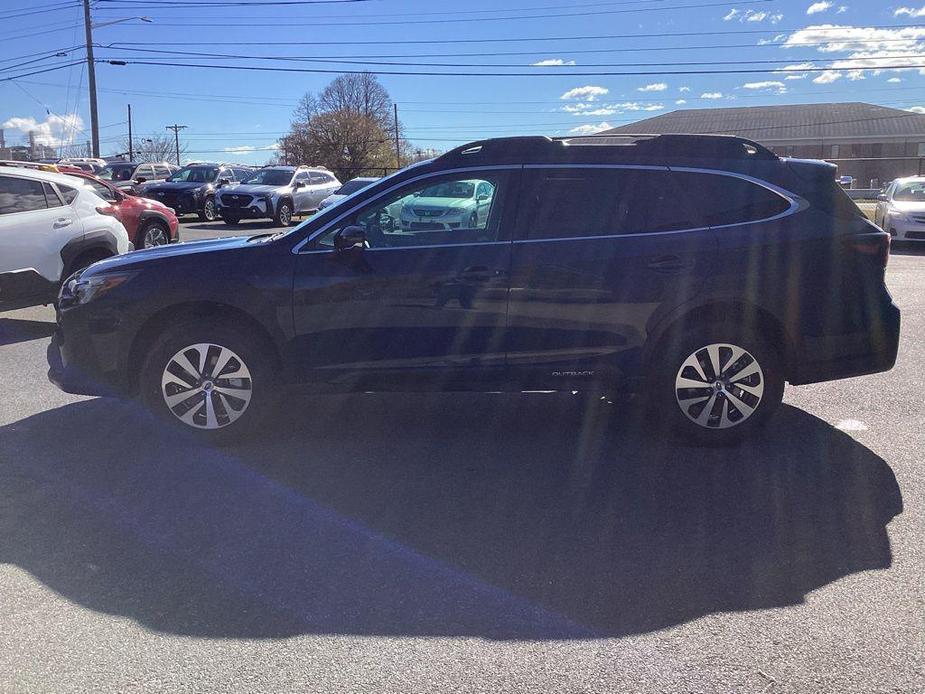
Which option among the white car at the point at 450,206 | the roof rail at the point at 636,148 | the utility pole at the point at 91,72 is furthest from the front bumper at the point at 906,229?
the utility pole at the point at 91,72

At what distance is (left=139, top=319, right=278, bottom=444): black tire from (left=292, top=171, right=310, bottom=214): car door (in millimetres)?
19338

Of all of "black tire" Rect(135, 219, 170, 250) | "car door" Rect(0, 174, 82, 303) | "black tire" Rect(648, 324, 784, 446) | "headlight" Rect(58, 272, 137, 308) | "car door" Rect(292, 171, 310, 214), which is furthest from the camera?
"car door" Rect(292, 171, 310, 214)

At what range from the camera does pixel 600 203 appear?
5277 mm

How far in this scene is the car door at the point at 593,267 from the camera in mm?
5164

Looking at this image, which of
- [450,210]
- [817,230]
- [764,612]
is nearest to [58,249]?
[450,210]

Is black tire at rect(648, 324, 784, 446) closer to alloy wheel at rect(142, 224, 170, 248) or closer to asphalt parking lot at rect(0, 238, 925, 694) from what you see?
asphalt parking lot at rect(0, 238, 925, 694)

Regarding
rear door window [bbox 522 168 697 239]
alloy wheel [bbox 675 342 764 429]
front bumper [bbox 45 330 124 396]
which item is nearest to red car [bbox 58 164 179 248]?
front bumper [bbox 45 330 124 396]

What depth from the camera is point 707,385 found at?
528 cm

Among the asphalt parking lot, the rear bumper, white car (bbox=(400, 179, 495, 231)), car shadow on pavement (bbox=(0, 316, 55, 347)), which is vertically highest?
white car (bbox=(400, 179, 495, 231))

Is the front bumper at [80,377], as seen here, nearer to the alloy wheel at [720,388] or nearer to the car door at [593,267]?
the car door at [593,267]

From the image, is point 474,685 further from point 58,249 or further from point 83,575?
point 58,249

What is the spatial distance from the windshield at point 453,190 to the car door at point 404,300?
0.08m

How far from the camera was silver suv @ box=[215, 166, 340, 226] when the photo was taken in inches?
915

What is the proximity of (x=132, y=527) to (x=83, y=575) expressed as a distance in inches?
19.6
